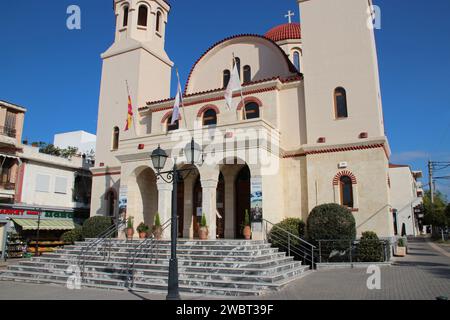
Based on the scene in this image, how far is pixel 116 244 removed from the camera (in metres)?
16.5

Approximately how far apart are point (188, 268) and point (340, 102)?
1166 cm

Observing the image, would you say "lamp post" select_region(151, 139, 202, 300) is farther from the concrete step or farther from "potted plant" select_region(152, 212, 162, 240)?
"potted plant" select_region(152, 212, 162, 240)

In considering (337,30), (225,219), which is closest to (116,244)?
(225,219)

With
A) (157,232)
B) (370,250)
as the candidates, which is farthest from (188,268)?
(370,250)

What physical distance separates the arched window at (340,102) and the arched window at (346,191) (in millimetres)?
3269

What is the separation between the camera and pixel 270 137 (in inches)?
719

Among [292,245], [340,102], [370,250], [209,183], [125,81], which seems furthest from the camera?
[125,81]

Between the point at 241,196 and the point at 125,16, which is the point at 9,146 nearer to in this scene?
the point at 125,16

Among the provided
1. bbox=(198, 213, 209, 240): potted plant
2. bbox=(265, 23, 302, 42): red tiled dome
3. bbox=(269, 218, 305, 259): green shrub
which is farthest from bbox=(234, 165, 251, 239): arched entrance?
bbox=(265, 23, 302, 42): red tiled dome

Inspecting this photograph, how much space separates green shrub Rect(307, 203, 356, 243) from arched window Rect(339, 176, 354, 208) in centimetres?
196
